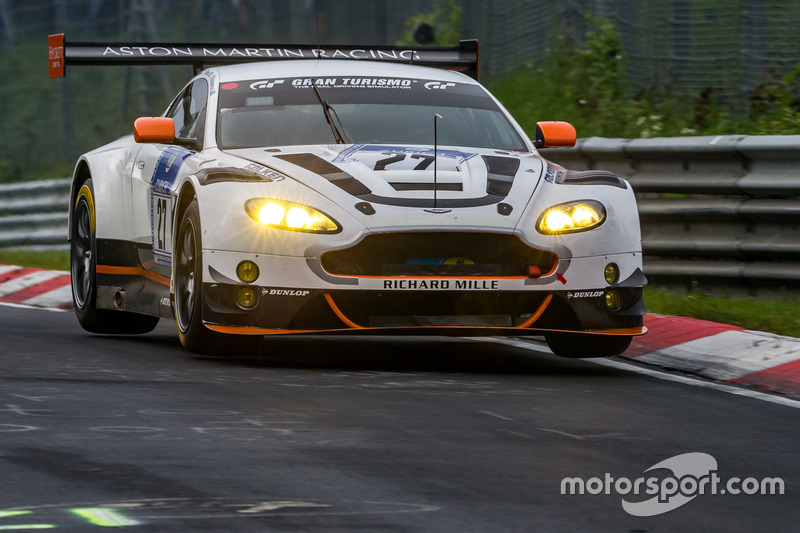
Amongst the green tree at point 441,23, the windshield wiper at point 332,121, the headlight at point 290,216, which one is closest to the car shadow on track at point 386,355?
the headlight at point 290,216

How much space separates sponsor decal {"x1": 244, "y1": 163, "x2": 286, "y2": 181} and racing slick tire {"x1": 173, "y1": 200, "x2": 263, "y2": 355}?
0.31 metres

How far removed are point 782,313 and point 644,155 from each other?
202 cm

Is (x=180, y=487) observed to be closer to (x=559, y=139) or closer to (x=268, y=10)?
(x=559, y=139)

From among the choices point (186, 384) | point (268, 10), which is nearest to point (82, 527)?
point (186, 384)

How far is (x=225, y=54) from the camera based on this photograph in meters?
9.80

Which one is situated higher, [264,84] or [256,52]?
[256,52]

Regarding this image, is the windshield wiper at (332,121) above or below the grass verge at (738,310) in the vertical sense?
above

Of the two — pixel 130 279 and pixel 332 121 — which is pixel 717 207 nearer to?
pixel 332 121

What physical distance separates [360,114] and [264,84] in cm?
59

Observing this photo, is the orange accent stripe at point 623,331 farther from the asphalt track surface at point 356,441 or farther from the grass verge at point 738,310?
the grass verge at point 738,310

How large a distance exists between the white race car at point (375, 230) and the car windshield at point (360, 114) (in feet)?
0.04

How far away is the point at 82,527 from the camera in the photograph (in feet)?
12.4

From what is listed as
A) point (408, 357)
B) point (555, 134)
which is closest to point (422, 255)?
point (408, 357)

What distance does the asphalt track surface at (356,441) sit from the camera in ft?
13.2
